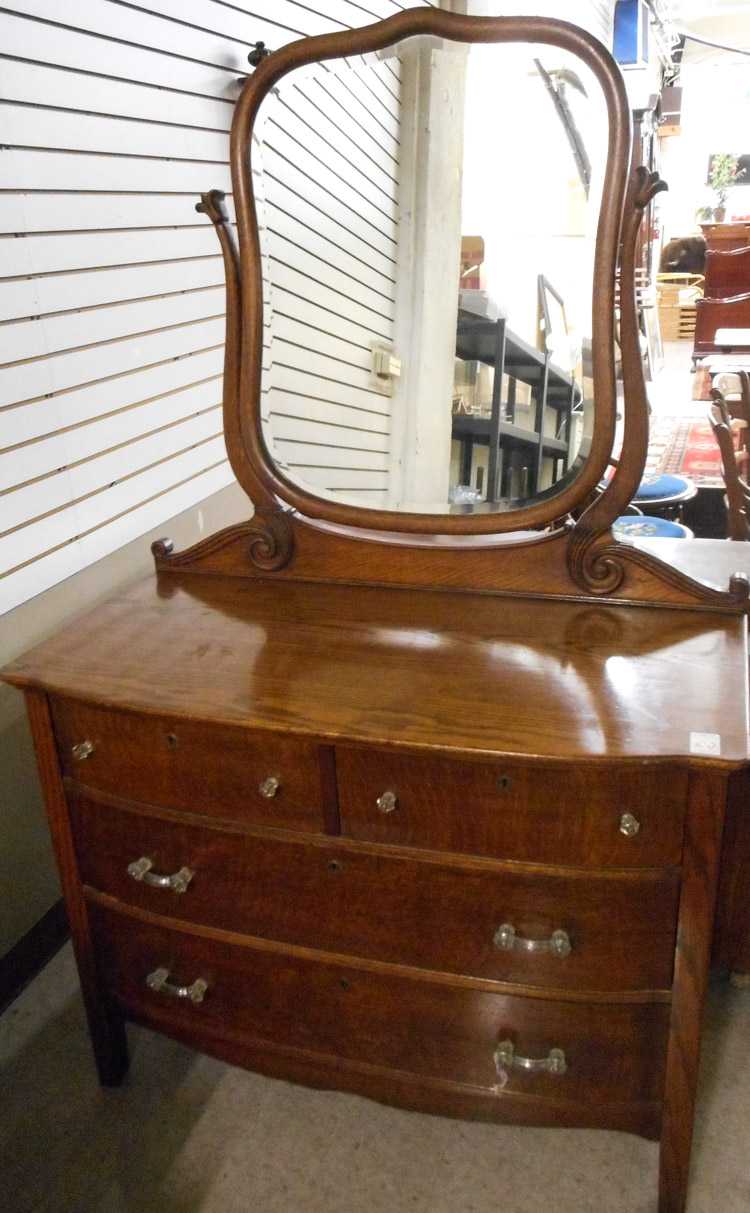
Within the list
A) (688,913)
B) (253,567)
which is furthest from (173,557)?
(688,913)

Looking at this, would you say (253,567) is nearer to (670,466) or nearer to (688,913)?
(688,913)

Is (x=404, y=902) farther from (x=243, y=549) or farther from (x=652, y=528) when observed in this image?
(x=652, y=528)

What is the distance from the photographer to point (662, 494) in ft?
9.77

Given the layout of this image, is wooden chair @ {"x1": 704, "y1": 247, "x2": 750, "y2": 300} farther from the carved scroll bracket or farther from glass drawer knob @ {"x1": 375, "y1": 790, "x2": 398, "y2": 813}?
glass drawer knob @ {"x1": 375, "y1": 790, "x2": 398, "y2": 813}

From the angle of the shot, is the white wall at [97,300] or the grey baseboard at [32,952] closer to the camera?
the white wall at [97,300]

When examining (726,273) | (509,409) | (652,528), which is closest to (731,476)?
(652,528)

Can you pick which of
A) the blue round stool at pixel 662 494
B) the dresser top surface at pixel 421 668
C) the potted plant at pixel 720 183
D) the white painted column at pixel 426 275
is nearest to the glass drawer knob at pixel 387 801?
the dresser top surface at pixel 421 668

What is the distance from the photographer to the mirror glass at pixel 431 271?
1.30 metres

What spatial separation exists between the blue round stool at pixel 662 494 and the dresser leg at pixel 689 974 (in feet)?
6.60

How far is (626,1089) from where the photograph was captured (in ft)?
4.00

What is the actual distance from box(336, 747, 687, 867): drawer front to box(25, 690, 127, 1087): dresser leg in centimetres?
47

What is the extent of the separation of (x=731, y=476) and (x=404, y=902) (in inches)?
76.6

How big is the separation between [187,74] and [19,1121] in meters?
2.04

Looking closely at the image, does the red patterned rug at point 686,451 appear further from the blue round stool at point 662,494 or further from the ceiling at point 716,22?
the ceiling at point 716,22
